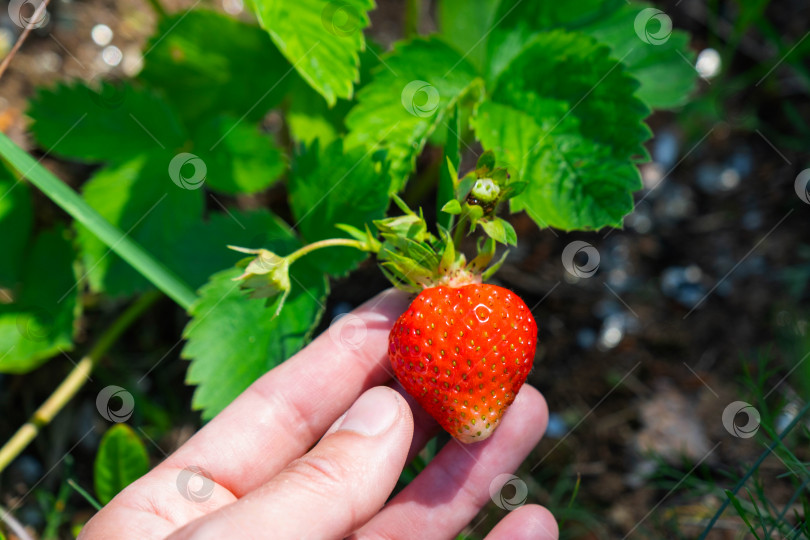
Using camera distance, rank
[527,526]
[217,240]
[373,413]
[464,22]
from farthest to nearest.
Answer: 1. [464,22]
2. [217,240]
3. [527,526]
4. [373,413]

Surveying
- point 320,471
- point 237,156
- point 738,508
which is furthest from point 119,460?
point 738,508

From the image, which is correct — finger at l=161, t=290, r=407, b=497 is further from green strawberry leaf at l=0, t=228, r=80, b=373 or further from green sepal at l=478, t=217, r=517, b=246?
green strawberry leaf at l=0, t=228, r=80, b=373

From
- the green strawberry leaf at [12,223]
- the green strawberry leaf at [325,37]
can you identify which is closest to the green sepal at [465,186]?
the green strawberry leaf at [325,37]

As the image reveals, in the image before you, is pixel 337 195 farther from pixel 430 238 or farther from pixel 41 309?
pixel 41 309

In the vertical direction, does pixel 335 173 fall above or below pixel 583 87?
above

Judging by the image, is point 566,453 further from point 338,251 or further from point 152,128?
point 152,128

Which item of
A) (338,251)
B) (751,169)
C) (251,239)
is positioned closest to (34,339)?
(251,239)

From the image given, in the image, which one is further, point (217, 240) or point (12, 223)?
point (12, 223)
